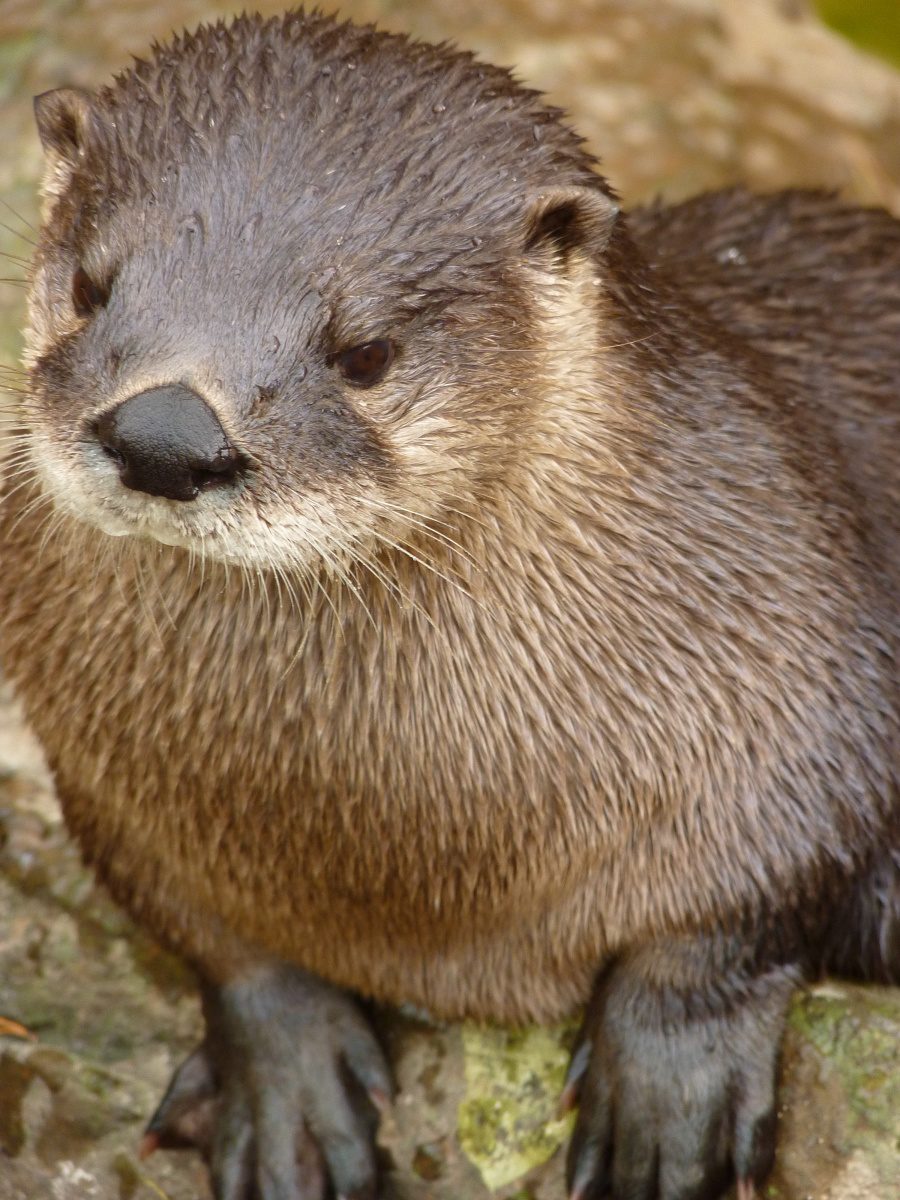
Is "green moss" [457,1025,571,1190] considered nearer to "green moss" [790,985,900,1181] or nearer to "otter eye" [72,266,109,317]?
"green moss" [790,985,900,1181]

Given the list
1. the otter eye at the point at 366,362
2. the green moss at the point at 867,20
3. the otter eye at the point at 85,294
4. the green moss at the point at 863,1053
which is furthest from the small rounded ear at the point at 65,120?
the green moss at the point at 867,20

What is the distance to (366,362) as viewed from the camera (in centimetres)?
194

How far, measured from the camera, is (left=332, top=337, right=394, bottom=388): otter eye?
192 centimetres

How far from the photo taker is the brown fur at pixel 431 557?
1.91 meters

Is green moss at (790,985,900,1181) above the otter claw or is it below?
above

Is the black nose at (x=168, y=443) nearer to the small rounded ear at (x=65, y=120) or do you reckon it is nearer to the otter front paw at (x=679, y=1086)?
the small rounded ear at (x=65, y=120)

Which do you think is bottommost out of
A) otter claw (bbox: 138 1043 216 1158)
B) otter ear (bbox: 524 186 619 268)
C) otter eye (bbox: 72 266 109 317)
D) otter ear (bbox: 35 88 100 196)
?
otter claw (bbox: 138 1043 216 1158)

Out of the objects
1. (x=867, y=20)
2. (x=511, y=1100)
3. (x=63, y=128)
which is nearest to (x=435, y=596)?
(x=63, y=128)

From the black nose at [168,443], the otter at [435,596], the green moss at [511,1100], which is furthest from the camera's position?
the green moss at [511,1100]

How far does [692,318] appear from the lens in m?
2.32

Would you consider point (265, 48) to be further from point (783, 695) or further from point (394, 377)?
point (783, 695)

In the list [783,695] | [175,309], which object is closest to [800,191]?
[783,695]

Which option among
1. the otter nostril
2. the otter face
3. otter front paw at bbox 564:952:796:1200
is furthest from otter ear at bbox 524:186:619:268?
otter front paw at bbox 564:952:796:1200

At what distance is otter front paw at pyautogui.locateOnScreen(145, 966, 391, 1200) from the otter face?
890mm
